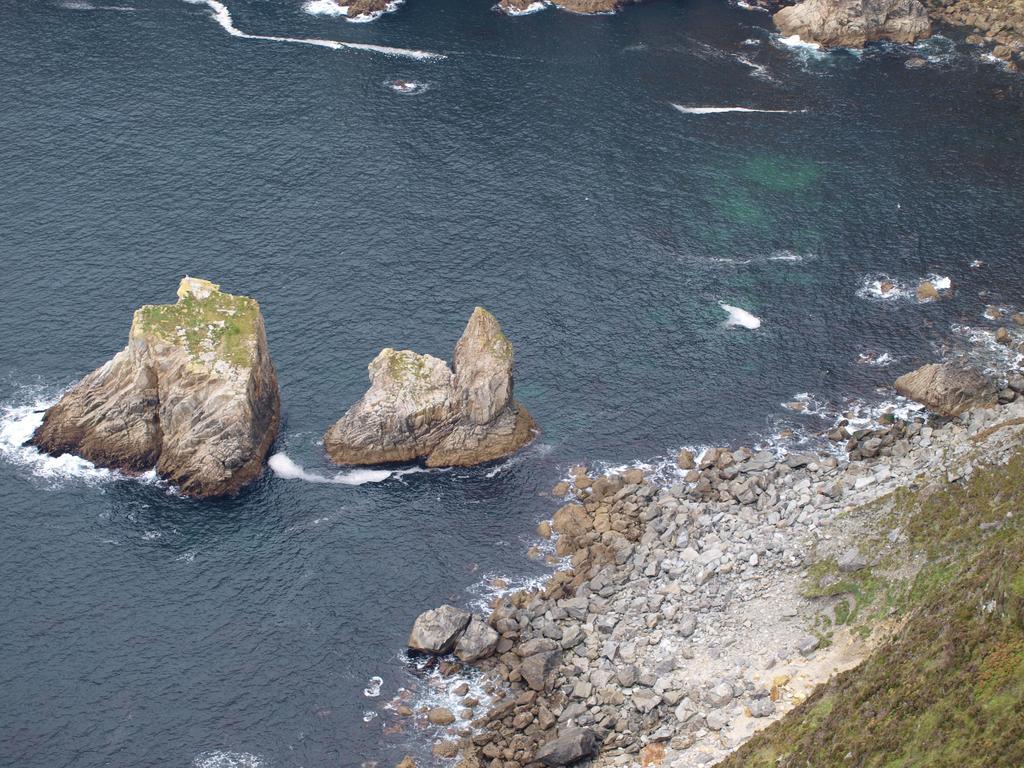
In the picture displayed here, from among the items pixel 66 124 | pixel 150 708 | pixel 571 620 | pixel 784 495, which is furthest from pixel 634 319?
pixel 66 124

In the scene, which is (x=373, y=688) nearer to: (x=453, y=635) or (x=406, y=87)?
(x=453, y=635)

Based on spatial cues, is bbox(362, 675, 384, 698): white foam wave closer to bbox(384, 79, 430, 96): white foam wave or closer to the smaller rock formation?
the smaller rock formation

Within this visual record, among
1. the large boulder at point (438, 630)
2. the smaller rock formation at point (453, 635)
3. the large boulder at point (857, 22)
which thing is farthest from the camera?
the large boulder at point (857, 22)

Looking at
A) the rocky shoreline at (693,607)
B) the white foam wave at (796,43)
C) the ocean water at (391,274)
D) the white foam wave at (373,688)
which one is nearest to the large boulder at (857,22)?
the white foam wave at (796,43)

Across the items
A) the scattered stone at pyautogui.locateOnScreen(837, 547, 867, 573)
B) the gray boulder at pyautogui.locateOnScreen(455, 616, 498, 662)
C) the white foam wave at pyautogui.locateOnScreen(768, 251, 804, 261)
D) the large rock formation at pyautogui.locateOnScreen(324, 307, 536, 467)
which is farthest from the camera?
the white foam wave at pyautogui.locateOnScreen(768, 251, 804, 261)

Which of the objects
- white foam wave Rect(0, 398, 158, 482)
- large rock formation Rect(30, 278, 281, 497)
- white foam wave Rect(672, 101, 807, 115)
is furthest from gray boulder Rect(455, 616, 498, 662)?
white foam wave Rect(672, 101, 807, 115)

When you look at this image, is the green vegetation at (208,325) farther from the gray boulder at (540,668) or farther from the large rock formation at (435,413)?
the gray boulder at (540,668)
